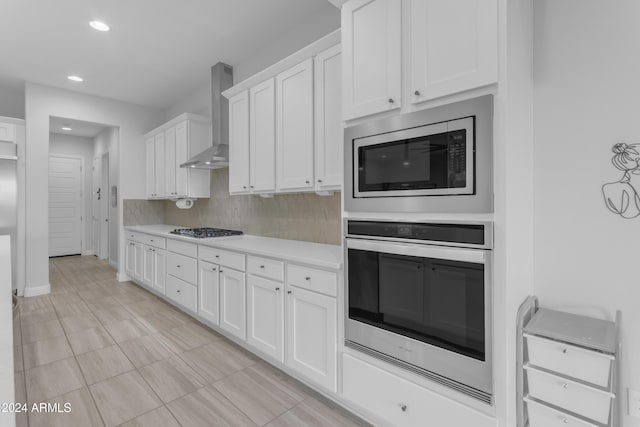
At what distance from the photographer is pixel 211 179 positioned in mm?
4449

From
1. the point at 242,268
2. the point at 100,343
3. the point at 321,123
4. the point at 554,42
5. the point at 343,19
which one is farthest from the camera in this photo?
the point at 100,343

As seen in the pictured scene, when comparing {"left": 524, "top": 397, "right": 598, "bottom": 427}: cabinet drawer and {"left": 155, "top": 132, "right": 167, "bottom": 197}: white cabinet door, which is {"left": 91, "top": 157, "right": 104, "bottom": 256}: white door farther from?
{"left": 524, "top": 397, "right": 598, "bottom": 427}: cabinet drawer

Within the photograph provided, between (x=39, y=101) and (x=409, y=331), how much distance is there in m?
5.58

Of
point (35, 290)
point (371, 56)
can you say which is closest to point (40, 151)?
point (35, 290)

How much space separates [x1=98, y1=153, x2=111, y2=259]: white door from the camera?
682 centimetres

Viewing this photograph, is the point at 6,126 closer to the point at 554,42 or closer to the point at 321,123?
the point at 321,123

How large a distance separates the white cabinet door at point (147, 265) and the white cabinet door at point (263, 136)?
7.19 ft

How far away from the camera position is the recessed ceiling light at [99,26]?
2991 millimetres

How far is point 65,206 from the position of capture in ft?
24.5

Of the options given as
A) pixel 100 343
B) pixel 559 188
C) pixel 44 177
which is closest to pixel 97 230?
pixel 44 177

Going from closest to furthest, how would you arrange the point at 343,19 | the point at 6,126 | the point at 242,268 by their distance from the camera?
the point at 343,19 → the point at 242,268 → the point at 6,126

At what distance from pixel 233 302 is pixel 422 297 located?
1.76m

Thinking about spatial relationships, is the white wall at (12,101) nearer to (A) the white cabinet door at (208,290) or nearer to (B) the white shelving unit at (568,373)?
(A) the white cabinet door at (208,290)

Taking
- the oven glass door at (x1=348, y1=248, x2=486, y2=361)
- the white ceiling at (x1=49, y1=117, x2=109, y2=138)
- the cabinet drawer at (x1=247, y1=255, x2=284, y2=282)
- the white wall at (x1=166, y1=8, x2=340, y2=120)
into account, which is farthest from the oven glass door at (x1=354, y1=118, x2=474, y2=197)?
the white ceiling at (x1=49, y1=117, x2=109, y2=138)
